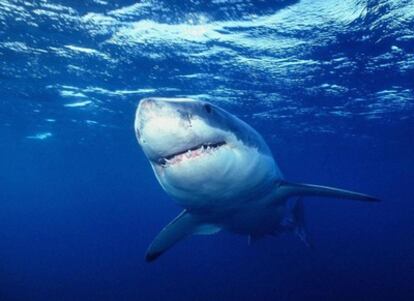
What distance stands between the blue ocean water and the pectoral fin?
5.15m

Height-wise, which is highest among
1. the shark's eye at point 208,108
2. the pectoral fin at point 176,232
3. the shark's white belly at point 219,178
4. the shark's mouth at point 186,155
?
the shark's eye at point 208,108

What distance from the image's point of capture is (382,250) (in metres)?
35.5

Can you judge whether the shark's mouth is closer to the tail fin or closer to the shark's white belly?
the shark's white belly

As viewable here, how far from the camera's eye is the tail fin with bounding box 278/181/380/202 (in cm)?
602

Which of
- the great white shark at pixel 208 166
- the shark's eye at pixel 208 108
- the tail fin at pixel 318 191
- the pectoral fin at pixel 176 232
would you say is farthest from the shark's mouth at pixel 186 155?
the pectoral fin at pixel 176 232

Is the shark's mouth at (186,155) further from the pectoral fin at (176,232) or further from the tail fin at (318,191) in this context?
the pectoral fin at (176,232)

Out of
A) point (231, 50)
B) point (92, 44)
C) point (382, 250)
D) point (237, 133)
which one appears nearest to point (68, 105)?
point (92, 44)

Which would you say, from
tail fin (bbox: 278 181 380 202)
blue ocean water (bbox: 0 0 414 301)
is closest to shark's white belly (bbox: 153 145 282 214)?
tail fin (bbox: 278 181 380 202)

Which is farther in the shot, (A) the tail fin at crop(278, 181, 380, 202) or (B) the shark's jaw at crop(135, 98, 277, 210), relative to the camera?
(A) the tail fin at crop(278, 181, 380, 202)

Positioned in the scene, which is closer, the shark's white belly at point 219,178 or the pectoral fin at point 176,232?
the shark's white belly at point 219,178

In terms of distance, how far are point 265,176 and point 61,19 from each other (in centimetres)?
941

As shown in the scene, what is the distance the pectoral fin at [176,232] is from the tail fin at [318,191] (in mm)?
1866

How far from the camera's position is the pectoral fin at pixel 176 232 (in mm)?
7098

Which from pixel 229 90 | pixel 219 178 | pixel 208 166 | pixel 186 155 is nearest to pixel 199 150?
pixel 186 155
